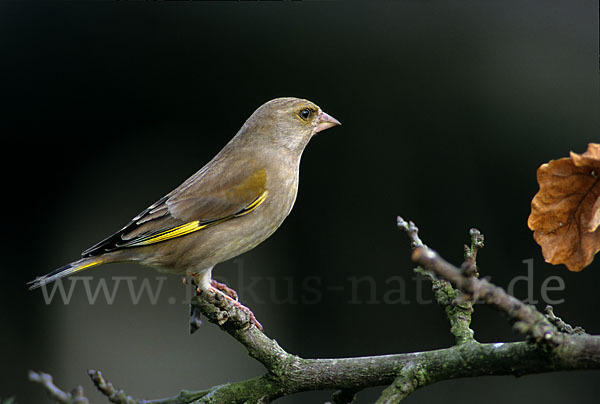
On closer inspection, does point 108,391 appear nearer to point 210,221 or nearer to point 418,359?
point 418,359

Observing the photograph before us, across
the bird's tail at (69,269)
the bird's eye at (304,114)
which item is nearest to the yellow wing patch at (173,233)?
the bird's tail at (69,269)

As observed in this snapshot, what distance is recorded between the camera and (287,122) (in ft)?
12.2

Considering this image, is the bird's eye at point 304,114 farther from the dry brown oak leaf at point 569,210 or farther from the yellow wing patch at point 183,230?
the dry brown oak leaf at point 569,210

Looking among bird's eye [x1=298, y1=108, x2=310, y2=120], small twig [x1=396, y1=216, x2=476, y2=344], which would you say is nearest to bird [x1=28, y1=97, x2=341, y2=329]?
bird's eye [x1=298, y1=108, x2=310, y2=120]

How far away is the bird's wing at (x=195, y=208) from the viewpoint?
324cm

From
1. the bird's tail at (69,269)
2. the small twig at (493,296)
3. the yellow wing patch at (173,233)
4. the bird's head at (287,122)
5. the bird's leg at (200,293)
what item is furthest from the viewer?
the bird's head at (287,122)

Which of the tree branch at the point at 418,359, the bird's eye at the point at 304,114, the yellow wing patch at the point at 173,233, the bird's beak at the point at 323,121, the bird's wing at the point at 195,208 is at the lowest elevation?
the tree branch at the point at 418,359

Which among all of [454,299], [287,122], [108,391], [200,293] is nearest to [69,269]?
[200,293]

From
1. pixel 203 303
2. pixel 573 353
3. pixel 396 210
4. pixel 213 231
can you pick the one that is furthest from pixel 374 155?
pixel 573 353

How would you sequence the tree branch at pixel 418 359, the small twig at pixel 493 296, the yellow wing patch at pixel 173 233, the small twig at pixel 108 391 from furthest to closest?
the yellow wing patch at pixel 173 233 → the small twig at pixel 108 391 → the tree branch at pixel 418 359 → the small twig at pixel 493 296

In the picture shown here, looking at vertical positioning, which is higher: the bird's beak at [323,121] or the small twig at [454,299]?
the bird's beak at [323,121]

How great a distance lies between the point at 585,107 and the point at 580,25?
54 centimetres

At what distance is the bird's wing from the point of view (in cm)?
324

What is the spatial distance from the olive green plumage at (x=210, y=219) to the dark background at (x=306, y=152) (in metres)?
1.14
